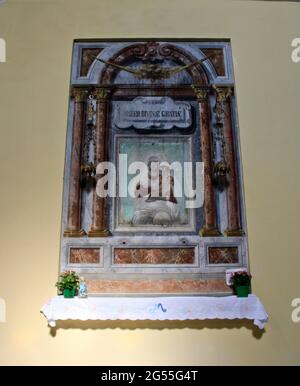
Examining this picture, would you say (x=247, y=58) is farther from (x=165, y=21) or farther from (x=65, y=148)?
(x=65, y=148)

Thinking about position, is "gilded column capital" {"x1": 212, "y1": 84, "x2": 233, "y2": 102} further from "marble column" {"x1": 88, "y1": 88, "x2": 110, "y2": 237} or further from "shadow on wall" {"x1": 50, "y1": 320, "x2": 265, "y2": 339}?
"shadow on wall" {"x1": 50, "y1": 320, "x2": 265, "y2": 339}

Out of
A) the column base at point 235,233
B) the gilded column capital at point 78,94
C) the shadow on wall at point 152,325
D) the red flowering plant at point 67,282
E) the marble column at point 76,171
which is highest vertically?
the gilded column capital at point 78,94

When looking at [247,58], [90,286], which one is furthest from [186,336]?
[247,58]

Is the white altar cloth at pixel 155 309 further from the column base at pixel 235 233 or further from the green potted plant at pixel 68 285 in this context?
the column base at pixel 235 233

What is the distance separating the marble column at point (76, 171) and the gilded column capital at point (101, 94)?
5.5 inches

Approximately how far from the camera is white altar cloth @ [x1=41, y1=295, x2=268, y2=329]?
3283 millimetres

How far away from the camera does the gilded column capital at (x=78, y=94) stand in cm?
399

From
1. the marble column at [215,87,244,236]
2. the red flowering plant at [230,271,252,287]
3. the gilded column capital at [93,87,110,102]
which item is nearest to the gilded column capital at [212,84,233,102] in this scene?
the marble column at [215,87,244,236]

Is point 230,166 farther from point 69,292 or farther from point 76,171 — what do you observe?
point 69,292

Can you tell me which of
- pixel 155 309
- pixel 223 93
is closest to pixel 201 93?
pixel 223 93

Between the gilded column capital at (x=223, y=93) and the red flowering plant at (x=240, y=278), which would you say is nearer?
the red flowering plant at (x=240, y=278)

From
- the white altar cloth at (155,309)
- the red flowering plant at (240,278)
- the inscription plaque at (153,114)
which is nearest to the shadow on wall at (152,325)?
the white altar cloth at (155,309)

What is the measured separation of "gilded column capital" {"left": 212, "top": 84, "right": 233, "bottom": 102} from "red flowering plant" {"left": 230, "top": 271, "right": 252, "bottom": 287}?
6.55 ft
